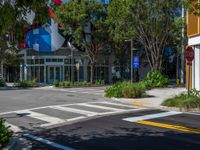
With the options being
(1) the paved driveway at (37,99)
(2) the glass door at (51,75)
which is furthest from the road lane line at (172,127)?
(2) the glass door at (51,75)

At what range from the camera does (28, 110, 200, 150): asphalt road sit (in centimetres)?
1010

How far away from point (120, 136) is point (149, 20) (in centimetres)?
2753

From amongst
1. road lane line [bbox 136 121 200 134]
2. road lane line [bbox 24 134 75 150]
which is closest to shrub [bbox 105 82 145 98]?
road lane line [bbox 136 121 200 134]

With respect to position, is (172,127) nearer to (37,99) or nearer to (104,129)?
(104,129)

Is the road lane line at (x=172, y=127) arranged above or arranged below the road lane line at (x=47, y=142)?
above

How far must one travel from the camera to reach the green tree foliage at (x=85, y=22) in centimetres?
4606

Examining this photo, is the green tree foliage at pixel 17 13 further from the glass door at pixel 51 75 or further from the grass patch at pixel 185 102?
the glass door at pixel 51 75

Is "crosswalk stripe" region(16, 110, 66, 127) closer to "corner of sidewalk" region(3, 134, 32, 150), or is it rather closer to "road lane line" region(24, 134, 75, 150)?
"road lane line" region(24, 134, 75, 150)

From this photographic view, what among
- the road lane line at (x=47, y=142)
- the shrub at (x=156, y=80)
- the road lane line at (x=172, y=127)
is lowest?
the road lane line at (x=47, y=142)

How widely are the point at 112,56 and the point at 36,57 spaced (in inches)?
436

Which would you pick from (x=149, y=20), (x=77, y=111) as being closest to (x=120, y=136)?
(x=77, y=111)

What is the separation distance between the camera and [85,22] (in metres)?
47.2

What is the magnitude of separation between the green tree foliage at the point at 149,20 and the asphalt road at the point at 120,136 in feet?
76.5

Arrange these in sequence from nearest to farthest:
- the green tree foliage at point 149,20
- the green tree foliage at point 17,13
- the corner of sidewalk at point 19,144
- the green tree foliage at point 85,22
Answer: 1. the green tree foliage at point 17,13
2. the corner of sidewalk at point 19,144
3. the green tree foliage at point 149,20
4. the green tree foliage at point 85,22
